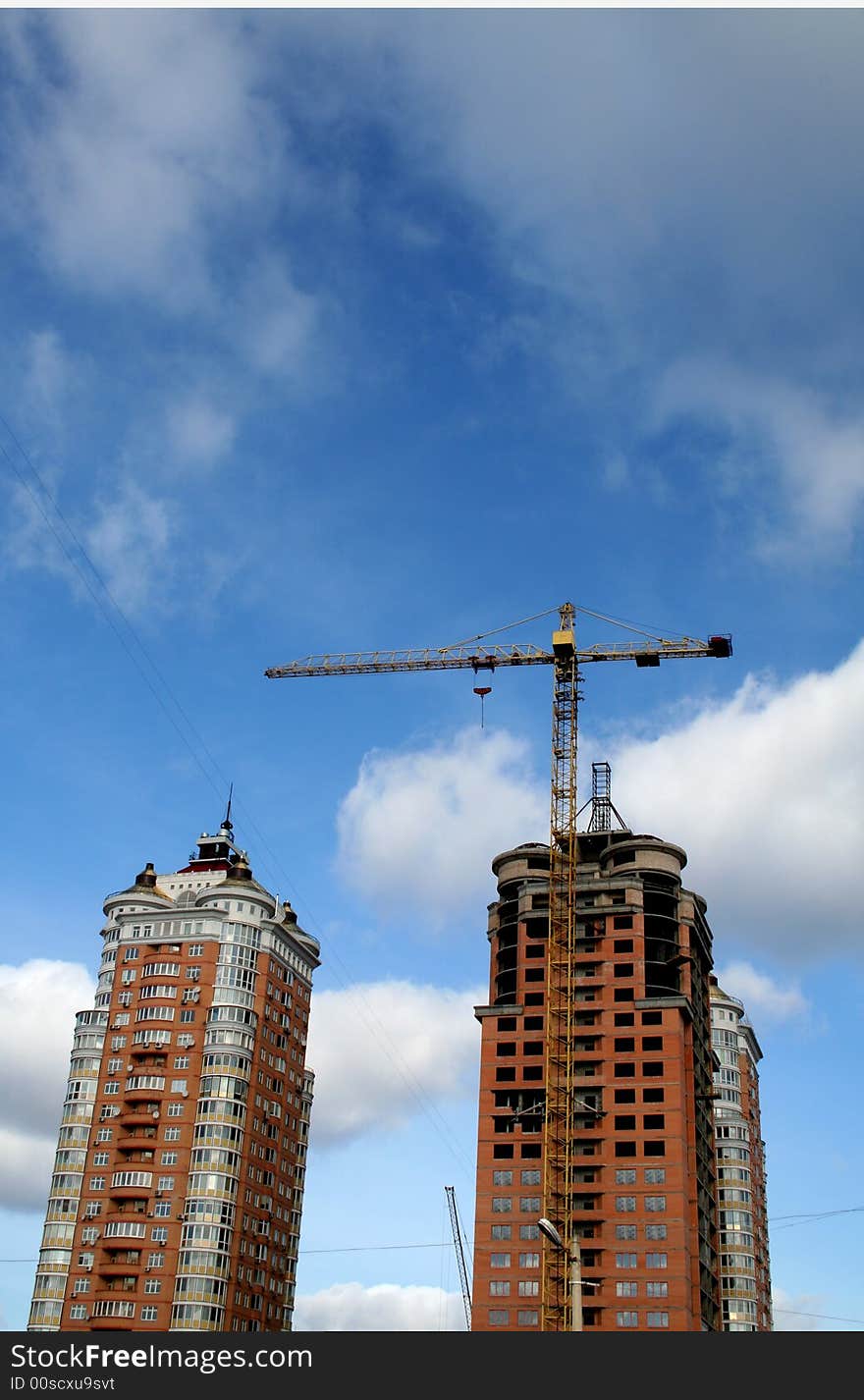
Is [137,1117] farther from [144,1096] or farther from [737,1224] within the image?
[737,1224]

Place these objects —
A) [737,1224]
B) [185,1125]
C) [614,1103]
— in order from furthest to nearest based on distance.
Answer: [737,1224] < [185,1125] < [614,1103]

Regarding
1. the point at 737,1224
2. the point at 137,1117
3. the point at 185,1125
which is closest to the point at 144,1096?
the point at 137,1117

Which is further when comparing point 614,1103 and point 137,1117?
point 137,1117

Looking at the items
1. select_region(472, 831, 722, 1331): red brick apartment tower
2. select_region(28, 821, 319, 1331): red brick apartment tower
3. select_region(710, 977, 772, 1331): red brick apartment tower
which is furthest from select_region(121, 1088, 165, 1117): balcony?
select_region(710, 977, 772, 1331): red brick apartment tower

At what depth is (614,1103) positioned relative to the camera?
470ft

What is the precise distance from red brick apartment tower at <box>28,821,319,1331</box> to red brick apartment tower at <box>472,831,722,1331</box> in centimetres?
2531

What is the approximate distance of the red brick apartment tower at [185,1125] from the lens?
139 metres

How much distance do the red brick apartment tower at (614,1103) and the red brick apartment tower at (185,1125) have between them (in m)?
25.3

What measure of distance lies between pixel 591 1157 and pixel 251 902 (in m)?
48.4

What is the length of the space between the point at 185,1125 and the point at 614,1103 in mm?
45620

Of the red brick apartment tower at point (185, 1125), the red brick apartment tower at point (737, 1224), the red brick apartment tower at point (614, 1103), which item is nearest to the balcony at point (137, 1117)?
the red brick apartment tower at point (185, 1125)

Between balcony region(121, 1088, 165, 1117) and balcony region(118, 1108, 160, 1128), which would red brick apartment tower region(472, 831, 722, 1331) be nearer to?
balcony region(121, 1088, 165, 1117)

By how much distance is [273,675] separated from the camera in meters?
169

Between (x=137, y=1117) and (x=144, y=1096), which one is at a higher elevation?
(x=144, y=1096)
